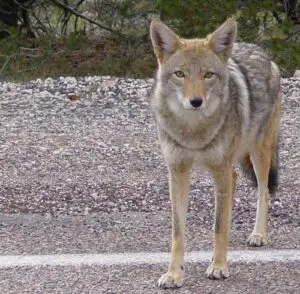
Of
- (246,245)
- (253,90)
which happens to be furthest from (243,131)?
(246,245)

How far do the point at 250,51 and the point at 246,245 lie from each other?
146cm

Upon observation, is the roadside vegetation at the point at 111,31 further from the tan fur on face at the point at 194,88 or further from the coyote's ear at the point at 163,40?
the tan fur on face at the point at 194,88

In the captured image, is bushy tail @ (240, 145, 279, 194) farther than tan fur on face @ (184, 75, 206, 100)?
Yes

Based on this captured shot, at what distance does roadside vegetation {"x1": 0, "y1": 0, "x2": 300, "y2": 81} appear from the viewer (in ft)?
41.8

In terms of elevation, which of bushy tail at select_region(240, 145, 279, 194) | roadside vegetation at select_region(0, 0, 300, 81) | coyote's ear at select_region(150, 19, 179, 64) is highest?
coyote's ear at select_region(150, 19, 179, 64)

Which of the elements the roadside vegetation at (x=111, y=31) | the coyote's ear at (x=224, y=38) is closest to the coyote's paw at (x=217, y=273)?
the coyote's ear at (x=224, y=38)

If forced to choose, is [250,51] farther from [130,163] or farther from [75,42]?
[75,42]

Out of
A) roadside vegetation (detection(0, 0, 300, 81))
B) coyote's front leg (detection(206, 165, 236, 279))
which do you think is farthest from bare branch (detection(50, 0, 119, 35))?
coyote's front leg (detection(206, 165, 236, 279))

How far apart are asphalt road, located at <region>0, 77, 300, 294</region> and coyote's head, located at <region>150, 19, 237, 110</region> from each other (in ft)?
3.62

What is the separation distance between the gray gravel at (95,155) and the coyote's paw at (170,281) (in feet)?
3.73

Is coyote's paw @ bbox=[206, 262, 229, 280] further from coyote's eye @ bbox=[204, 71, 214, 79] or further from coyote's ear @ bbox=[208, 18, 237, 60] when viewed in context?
coyote's ear @ bbox=[208, 18, 237, 60]

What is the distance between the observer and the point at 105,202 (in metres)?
6.20

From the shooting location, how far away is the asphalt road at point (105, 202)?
4.71 metres

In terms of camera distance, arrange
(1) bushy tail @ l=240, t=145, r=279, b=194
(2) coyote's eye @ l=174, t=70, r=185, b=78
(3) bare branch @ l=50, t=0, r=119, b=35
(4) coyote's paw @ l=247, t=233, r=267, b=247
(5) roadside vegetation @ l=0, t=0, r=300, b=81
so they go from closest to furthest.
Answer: (2) coyote's eye @ l=174, t=70, r=185, b=78
(4) coyote's paw @ l=247, t=233, r=267, b=247
(1) bushy tail @ l=240, t=145, r=279, b=194
(5) roadside vegetation @ l=0, t=0, r=300, b=81
(3) bare branch @ l=50, t=0, r=119, b=35
